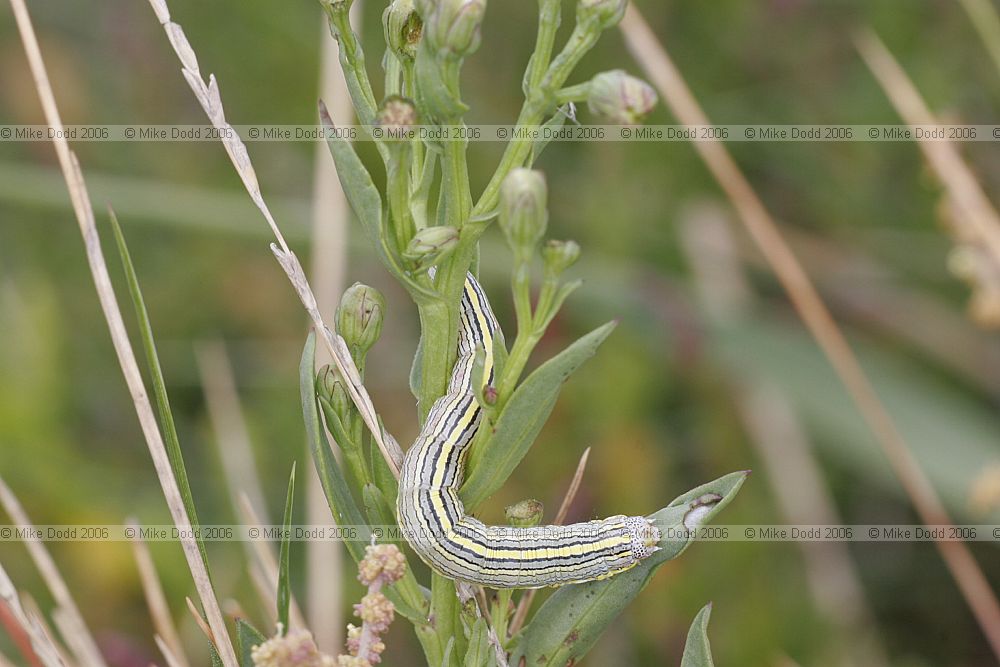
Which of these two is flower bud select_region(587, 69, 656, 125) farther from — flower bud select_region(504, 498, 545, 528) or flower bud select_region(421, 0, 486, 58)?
flower bud select_region(504, 498, 545, 528)

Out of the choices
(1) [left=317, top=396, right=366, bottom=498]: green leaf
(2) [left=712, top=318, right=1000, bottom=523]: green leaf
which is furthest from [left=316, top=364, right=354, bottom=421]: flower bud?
(2) [left=712, top=318, right=1000, bottom=523]: green leaf

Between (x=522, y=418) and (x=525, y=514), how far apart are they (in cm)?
29

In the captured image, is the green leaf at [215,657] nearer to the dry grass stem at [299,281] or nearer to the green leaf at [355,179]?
the dry grass stem at [299,281]

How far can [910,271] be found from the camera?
5805 mm

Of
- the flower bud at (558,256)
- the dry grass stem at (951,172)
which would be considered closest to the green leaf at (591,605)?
the flower bud at (558,256)

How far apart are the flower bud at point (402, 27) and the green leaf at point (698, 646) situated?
3.91 feet

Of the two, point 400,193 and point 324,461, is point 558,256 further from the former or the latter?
point 324,461

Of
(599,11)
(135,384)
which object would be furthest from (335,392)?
(599,11)

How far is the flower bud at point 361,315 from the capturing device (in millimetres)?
2189

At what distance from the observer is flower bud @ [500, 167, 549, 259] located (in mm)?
1784

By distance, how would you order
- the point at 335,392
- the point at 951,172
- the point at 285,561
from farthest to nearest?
the point at 951,172
the point at 335,392
the point at 285,561

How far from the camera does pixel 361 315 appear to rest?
219 centimetres

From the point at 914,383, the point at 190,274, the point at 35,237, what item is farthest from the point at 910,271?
the point at 35,237

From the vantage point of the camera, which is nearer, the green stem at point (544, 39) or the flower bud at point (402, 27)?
the green stem at point (544, 39)
